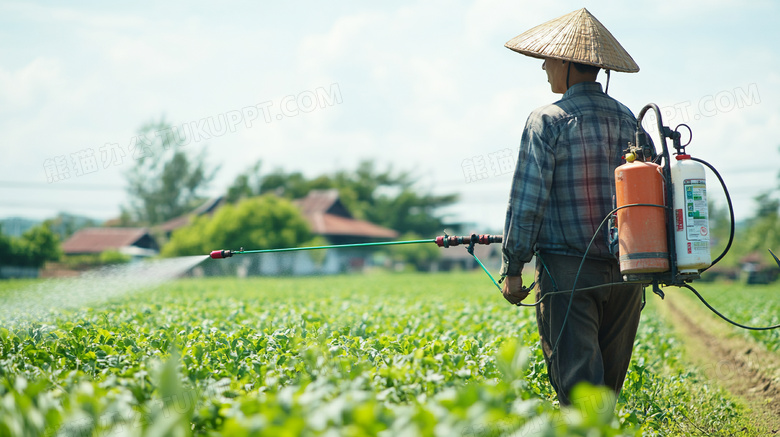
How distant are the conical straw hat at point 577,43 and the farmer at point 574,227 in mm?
10

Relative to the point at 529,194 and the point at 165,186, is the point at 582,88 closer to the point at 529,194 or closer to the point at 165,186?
the point at 529,194

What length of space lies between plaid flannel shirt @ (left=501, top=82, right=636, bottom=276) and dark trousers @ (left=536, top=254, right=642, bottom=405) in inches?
4.5

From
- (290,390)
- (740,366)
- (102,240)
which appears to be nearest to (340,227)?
(102,240)

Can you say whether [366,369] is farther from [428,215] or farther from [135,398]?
[428,215]

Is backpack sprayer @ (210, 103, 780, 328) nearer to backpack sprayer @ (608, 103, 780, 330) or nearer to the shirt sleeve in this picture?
backpack sprayer @ (608, 103, 780, 330)

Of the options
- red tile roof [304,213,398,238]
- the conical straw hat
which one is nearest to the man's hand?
the conical straw hat

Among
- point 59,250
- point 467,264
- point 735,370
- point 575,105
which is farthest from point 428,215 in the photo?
point 575,105

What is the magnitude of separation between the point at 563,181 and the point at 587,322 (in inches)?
31.1

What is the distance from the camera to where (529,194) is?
11.3 ft

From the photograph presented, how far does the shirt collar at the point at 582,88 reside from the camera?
373 centimetres

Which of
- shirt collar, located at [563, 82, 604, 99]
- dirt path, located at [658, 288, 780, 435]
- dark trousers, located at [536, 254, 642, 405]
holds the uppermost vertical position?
shirt collar, located at [563, 82, 604, 99]

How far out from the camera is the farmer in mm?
3473

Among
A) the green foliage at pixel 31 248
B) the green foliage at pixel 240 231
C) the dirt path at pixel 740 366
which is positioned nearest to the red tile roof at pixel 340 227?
the green foliage at pixel 240 231

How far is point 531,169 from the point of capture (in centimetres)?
347
